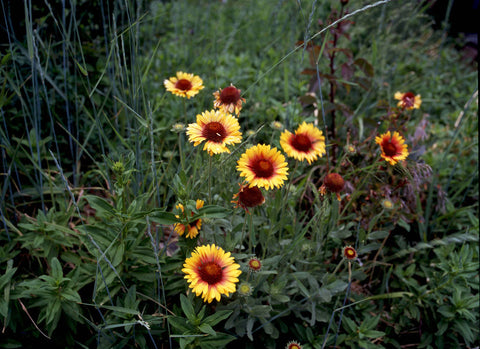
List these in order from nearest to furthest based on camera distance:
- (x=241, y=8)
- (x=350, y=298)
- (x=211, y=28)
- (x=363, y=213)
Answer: (x=350, y=298), (x=363, y=213), (x=211, y=28), (x=241, y=8)

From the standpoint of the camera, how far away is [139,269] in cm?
135

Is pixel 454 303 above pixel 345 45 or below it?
below

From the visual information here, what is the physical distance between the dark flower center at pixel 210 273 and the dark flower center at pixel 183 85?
735 millimetres

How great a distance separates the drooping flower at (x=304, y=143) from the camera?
1.24 metres

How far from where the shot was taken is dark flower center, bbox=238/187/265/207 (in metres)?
1.18

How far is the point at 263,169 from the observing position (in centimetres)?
115

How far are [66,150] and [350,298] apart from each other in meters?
1.65

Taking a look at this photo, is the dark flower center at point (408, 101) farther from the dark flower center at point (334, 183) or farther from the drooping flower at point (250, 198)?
the drooping flower at point (250, 198)

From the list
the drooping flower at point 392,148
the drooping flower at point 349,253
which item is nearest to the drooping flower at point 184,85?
the drooping flower at point 392,148

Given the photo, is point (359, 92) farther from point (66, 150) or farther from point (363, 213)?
point (66, 150)

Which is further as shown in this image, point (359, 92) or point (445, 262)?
point (359, 92)

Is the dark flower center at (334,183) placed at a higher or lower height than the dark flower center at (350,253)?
higher

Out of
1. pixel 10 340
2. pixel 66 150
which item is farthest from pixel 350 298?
pixel 66 150

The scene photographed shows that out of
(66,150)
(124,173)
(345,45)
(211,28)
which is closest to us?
(124,173)
